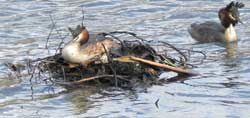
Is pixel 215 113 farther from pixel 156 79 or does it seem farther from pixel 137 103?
pixel 156 79

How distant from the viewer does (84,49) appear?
10.6m

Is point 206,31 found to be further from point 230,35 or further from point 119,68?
point 119,68

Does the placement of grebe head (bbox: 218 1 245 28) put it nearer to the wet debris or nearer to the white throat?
the white throat

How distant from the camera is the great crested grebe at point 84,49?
10438 mm

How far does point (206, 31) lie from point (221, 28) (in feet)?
1.42

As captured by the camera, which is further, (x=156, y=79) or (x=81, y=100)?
(x=156, y=79)

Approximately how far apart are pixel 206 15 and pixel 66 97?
735 centimetres

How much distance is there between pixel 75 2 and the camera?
1859 centimetres

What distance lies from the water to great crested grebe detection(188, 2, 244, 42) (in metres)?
0.19

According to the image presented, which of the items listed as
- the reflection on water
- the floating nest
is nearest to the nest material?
the floating nest

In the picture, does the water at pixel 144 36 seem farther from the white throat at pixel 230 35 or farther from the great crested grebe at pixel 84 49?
the great crested grebe at pixel 84 49

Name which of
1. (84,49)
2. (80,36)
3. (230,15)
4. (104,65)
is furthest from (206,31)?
(104,65)

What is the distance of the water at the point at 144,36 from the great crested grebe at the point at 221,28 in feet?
0.61

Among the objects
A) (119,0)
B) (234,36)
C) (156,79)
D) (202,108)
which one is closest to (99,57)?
(156,79)
